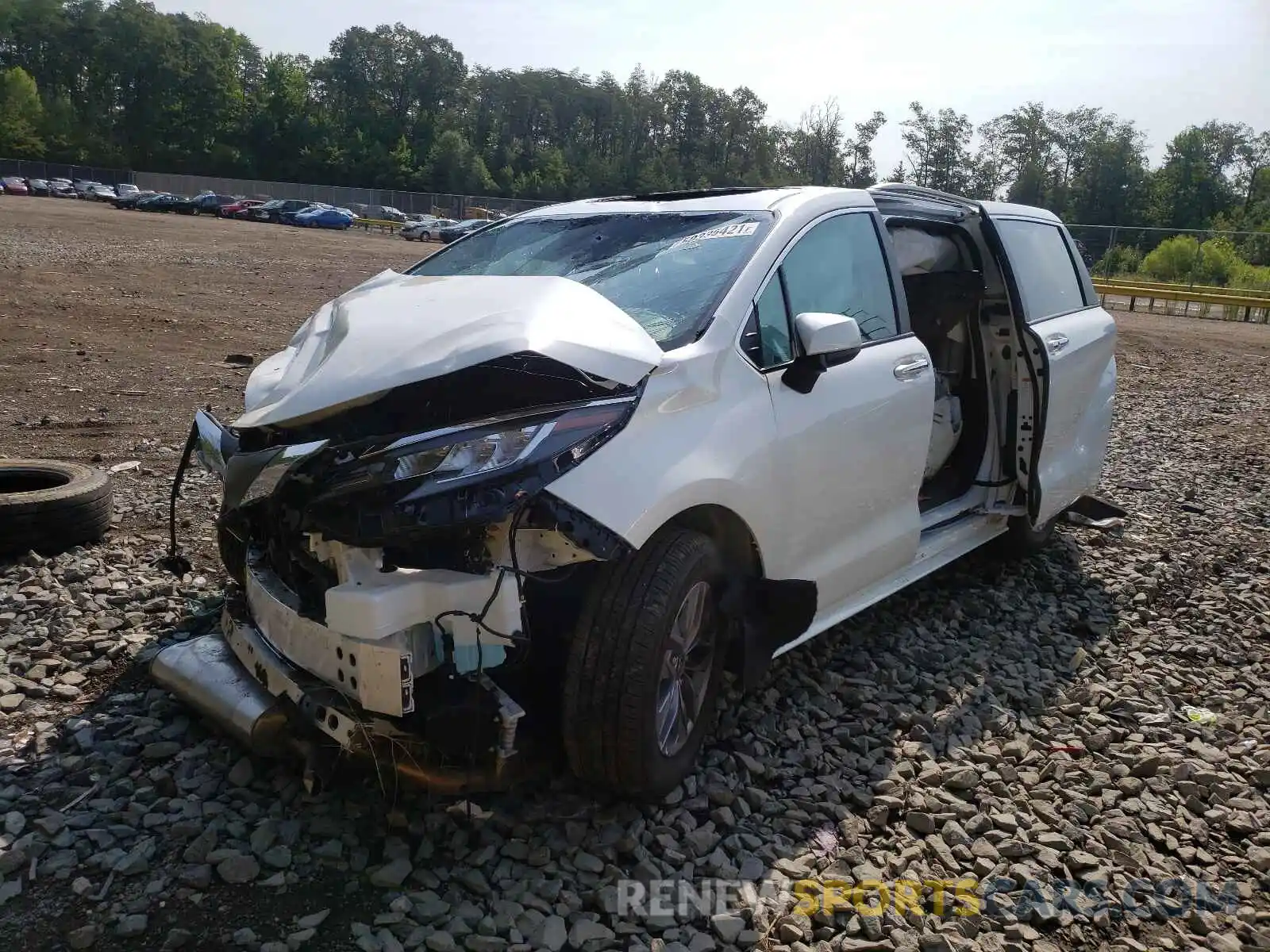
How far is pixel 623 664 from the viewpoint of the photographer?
111 inches

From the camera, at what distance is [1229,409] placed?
11781mm

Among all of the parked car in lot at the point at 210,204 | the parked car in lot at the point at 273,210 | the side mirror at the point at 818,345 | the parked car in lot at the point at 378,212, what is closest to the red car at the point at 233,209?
the parked car in lot at the point at 210,204

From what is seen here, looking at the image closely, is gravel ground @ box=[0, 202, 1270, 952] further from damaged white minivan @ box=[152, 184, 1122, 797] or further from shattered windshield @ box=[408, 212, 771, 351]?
shattered windshield @ box=[408, 212, 771, 351]

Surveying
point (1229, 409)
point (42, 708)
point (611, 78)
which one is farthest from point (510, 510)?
point (611, 78)

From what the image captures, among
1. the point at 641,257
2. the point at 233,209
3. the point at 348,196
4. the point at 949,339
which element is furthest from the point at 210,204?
the point at 641,257

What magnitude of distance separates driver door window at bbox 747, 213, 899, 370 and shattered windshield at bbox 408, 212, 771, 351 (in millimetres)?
178

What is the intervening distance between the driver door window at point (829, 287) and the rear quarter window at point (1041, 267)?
1.21m

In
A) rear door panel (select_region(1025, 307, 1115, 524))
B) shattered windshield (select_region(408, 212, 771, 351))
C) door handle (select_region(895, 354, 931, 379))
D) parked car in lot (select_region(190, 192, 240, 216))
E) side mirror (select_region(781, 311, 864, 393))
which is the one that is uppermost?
parked car in lot (select_region(190, 192, 240, 216))

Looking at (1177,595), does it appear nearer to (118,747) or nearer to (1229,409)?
(118,747)

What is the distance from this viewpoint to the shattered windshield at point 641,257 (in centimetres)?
344

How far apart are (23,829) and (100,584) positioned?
1.74 meters

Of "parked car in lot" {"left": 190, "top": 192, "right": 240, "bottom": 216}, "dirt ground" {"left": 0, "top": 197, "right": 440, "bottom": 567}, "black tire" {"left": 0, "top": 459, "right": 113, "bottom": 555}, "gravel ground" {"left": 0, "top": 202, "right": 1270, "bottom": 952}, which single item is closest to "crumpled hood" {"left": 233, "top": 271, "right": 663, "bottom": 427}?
"gravel ground" {"left": 0, "top": 202, "right": 1270, "bottom": 952}

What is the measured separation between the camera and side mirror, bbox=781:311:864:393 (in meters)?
3.38

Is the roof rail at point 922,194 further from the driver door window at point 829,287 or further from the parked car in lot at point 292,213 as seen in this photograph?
the parked car in lot at point 292,213
